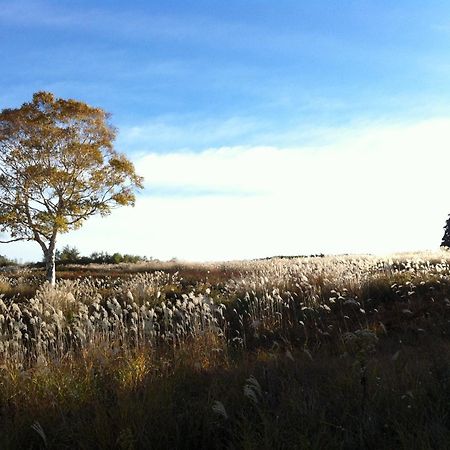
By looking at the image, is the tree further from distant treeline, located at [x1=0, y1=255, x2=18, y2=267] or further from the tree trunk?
distant treeline, located at [x1=0, y1=255, x2=18, y2=267]

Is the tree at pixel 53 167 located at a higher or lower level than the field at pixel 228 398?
higher

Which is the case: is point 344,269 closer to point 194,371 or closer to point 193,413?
point 194,371

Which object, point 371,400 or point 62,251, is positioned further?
point 62,251

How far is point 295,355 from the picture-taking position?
6.22 meters

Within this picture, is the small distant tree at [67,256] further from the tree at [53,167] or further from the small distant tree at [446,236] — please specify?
the small distant tree at [446,236]

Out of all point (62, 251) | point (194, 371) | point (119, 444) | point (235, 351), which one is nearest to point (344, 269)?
point (235, 351)

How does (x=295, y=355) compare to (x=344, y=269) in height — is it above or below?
below

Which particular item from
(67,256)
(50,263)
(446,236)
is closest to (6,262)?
(67,256)

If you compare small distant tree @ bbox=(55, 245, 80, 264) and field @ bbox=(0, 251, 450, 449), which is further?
small distant tree @ bbox=(55, 245, 80, 264)

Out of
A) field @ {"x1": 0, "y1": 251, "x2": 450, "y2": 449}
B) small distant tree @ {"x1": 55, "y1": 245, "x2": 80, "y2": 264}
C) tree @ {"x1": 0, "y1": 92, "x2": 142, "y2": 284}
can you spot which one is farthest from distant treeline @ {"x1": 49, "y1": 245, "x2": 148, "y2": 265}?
field @ {"x1": 0, "y1": 251, "x2": 450, "y2": 449}

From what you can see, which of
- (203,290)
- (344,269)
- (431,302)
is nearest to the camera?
(431,302)

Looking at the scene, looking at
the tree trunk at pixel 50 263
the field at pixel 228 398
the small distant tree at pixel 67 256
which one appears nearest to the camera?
the field at pixel 228 398

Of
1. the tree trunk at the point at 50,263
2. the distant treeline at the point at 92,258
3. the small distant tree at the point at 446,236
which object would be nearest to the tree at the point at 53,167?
the tree trunk at the point at 50,263

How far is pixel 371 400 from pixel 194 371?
1948 mm
